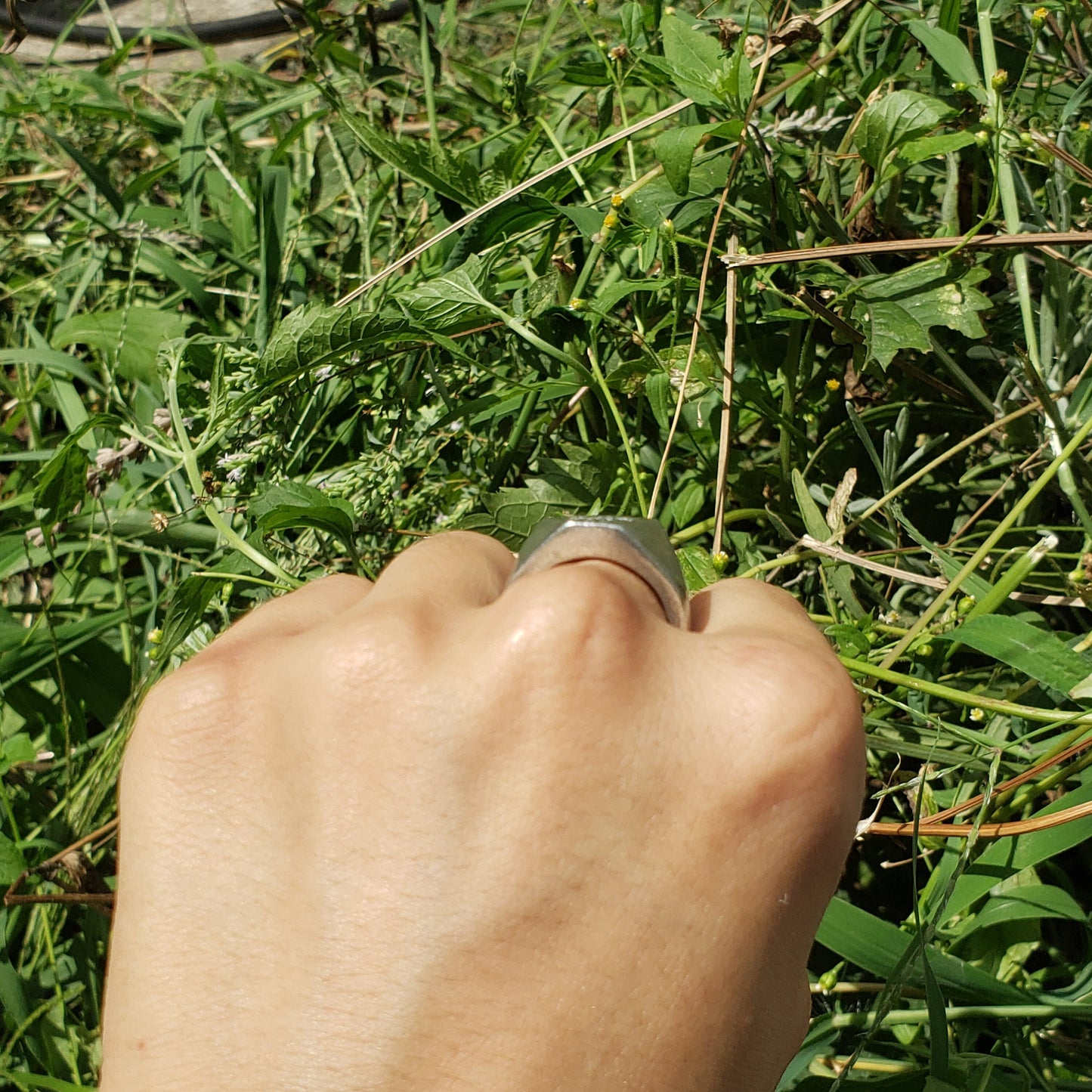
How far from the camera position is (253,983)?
0.63 meters

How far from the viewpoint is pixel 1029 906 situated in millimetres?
1048

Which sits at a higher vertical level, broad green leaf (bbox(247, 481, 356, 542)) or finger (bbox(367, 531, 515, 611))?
finger (bbox(367, 531, 515, 611))

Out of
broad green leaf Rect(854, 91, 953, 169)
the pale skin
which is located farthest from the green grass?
the pale skin

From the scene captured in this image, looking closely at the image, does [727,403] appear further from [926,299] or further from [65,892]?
[65,892]

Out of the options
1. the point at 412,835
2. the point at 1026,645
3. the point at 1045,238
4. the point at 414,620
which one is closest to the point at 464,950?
the point at 412,835

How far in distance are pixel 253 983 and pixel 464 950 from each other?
14cm

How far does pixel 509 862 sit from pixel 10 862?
40.9 inches

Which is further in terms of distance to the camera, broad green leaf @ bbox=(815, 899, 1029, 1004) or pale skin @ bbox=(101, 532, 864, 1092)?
broad green leaf @ bbox=(815, 899, 1029, 1004)

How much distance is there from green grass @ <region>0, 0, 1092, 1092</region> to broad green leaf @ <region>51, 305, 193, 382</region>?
0.01 m

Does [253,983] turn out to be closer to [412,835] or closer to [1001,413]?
[412,835]

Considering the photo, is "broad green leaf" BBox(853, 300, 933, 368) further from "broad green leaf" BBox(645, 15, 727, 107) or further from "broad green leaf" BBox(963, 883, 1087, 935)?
"broad green leaf" BBox(963, 883, 1087, 935)

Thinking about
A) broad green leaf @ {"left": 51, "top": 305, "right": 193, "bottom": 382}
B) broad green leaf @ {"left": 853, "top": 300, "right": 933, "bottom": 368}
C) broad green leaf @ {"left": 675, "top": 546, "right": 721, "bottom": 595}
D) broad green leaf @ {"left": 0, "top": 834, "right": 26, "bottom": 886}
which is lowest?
broad green leaf @ {"left": 0, "top": 834, "right": 26, "bottom": 886}

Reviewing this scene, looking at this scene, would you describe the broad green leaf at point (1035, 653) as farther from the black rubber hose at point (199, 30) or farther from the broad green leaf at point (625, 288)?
the black rubber hose at point (199, 30)

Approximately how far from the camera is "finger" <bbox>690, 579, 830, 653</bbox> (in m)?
0.68
